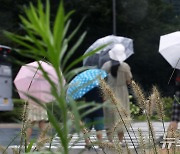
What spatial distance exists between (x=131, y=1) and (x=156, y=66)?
3.18 m

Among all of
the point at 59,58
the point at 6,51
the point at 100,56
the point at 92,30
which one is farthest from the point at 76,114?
the point at 92,30

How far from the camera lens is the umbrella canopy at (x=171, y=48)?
10135mm

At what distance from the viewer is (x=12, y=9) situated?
113ft

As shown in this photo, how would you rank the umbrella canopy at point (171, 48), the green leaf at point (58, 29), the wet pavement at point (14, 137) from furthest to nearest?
the umbrella canopy at point (171, 48)
the wet pavement at point (14, 137)
the green leaf at point (58, 29)

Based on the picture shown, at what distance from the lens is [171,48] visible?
10.4m

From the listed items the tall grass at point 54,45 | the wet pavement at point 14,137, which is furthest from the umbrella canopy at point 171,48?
the tall grass at point 54,45

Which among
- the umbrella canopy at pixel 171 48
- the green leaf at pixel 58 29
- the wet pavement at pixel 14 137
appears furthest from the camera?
the umbrella canopy at pixel 171 48

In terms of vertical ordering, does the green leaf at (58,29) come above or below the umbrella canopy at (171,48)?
below

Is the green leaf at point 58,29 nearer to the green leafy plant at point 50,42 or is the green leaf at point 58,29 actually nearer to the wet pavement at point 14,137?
the green leafy plant at point 50,42

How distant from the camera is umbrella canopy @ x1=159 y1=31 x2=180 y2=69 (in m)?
10.1

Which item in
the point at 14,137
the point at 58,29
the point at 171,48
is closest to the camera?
the point at 58,29

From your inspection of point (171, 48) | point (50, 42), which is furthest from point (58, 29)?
point (171, 48)

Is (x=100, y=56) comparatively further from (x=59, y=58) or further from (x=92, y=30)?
(x=92, y=30)

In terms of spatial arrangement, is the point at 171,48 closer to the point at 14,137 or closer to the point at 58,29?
the point at 14,137
